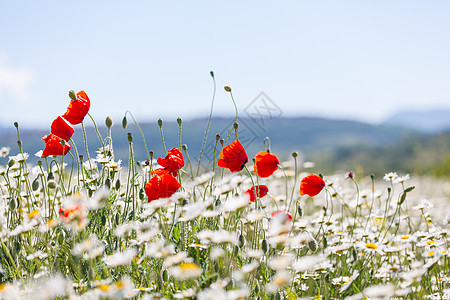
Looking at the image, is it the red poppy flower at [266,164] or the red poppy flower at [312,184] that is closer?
the red poppy flower at [266,164]

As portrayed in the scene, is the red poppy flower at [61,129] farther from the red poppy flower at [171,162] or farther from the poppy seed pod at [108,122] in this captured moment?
the red poppy flower at [171,162]

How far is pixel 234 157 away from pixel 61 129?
1001 mm

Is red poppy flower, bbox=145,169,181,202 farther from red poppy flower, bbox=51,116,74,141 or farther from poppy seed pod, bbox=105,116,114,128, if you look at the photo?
red poppy flower, bbox=51,116,74,141

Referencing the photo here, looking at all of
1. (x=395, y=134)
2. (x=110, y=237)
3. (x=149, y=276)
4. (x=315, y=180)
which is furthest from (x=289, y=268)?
(x=395, y=134)

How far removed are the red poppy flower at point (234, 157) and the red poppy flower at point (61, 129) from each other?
0.89 meters

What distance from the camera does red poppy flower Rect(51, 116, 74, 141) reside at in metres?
2.57

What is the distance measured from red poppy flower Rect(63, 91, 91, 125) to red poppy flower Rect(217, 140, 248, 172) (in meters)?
0.87

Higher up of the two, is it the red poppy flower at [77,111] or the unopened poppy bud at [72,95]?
the unopened poppy bud at [72,95]

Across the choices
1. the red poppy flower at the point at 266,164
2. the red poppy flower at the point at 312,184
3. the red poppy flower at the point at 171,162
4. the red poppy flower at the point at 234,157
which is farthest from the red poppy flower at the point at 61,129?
the red poppy flower at the point at 312,184

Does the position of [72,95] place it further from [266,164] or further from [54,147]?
[266,164]

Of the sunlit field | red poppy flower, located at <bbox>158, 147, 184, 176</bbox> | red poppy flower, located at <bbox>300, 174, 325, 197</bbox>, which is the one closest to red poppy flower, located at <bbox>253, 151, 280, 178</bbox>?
the sunlit field

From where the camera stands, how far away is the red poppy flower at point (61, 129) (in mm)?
2574

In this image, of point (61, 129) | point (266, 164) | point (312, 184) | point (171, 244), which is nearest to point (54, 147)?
point (61, 129)

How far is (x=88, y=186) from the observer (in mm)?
2684
